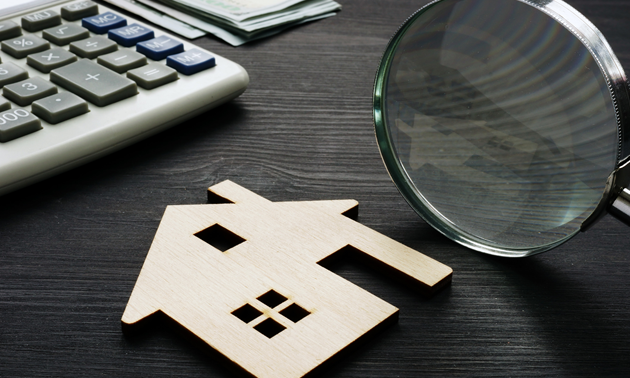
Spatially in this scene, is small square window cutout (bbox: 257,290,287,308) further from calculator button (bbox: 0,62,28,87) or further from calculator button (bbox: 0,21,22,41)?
calculator button (bbox: 0,21,22,41)

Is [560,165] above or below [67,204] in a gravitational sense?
above

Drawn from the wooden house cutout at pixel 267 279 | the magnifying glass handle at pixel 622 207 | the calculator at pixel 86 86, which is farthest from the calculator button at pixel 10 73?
the magnifying glass handle at pixel 622 207

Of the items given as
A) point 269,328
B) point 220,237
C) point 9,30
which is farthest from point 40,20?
point 269,328

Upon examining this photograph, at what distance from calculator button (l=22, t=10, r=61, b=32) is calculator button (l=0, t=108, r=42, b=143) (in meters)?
0.20

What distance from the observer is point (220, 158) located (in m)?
0.59

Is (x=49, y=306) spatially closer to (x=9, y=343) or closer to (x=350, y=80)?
(x=9, y=343)

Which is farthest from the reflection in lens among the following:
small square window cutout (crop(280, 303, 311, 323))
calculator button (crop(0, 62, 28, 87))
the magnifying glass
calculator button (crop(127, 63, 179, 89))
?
calculator button (crop(0, 62, 28, 87))

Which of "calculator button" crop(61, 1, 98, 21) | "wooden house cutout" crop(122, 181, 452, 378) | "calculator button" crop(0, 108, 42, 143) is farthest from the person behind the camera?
"calculator button" crop(61, 1, 98, 21)

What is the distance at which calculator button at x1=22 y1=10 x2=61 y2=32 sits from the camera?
707 mm

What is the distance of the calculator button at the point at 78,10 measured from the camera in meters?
0.74

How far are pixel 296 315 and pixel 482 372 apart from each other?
119mm

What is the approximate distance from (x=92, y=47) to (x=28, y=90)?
0.11 metres

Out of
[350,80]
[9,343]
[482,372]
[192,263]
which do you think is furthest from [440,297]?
[350,80]

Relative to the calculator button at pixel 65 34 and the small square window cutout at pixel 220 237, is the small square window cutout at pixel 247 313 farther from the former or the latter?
the calculator button at pixel 65 34
